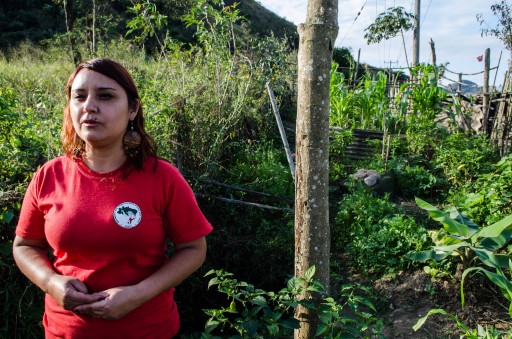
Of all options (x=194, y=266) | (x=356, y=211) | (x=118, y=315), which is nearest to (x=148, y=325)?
(x=118, y=315)

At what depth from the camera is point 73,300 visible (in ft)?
4.71

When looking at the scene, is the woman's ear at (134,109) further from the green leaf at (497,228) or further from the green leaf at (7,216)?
the green leaf at (497,228)

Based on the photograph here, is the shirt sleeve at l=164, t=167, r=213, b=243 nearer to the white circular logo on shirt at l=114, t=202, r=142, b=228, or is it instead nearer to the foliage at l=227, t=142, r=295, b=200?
the white circular logo on shirt at l=114, t=202, r=142, b=228

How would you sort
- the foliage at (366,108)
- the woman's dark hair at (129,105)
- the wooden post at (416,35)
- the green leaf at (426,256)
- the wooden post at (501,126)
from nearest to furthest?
the woman's dark hair at (129,105) < the green leaf at (426,256) < the wooden post at (501,126) < the foliage at (366,108) < the wooden post at (416,35)

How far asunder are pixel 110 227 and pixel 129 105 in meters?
0.46

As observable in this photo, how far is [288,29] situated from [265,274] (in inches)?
1419

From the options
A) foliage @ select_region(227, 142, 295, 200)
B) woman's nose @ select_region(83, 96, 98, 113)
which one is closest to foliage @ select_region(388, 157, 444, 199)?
foliage @ select_region(227, 142, 295, 200)

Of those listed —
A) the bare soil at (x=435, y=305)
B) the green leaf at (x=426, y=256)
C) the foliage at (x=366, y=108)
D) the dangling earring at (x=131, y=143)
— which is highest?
the foliage at (x=366, y=108)

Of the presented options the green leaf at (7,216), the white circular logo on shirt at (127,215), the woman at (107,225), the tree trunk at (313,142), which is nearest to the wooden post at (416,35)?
the tree trunk at (313,142)

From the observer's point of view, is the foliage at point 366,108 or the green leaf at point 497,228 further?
the foliage at point 366,108

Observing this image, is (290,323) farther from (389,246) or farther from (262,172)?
(262,172)

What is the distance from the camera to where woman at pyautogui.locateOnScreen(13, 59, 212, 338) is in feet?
4.77

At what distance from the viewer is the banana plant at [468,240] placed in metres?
3.20

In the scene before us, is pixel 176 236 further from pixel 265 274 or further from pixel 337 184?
Answer: pixel 337 184
